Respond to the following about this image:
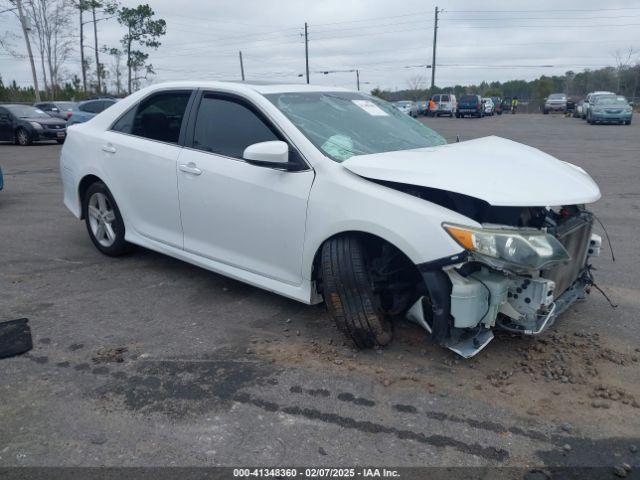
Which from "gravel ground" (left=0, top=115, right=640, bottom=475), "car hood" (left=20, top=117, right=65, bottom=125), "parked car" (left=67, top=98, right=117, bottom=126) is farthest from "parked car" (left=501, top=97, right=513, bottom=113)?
"gravel ground" (left=0, top=115, right=640, bottom=475)

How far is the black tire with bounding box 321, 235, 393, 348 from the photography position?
3424mm

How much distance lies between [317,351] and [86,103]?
1810 centimetres

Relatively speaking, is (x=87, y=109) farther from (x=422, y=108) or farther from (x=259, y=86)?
(x=422, y=108)

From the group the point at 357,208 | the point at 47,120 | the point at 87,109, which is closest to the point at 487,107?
the point at 87,109

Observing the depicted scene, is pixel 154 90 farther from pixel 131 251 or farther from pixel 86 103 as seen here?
pixel 86 103

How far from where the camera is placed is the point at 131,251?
18.3ft

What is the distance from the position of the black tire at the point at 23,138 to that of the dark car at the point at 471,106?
106ft

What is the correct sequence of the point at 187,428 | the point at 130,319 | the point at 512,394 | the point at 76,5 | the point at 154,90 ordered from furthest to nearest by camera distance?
the point at 76,5 → the point at 154,90 → the point at 130,319 → the point at 512,394 → the point at 187,428

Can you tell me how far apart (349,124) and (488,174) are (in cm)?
123

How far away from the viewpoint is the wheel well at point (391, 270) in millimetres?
3492

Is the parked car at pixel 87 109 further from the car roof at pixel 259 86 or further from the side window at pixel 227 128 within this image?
the side window at pixel 227 128

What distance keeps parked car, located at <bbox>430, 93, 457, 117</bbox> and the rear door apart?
4300cm

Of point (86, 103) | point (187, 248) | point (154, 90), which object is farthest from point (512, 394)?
point (86, 103)

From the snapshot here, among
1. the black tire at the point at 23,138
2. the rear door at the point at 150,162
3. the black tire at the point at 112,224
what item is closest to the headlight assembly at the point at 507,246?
the rear door at the point at 150,162
